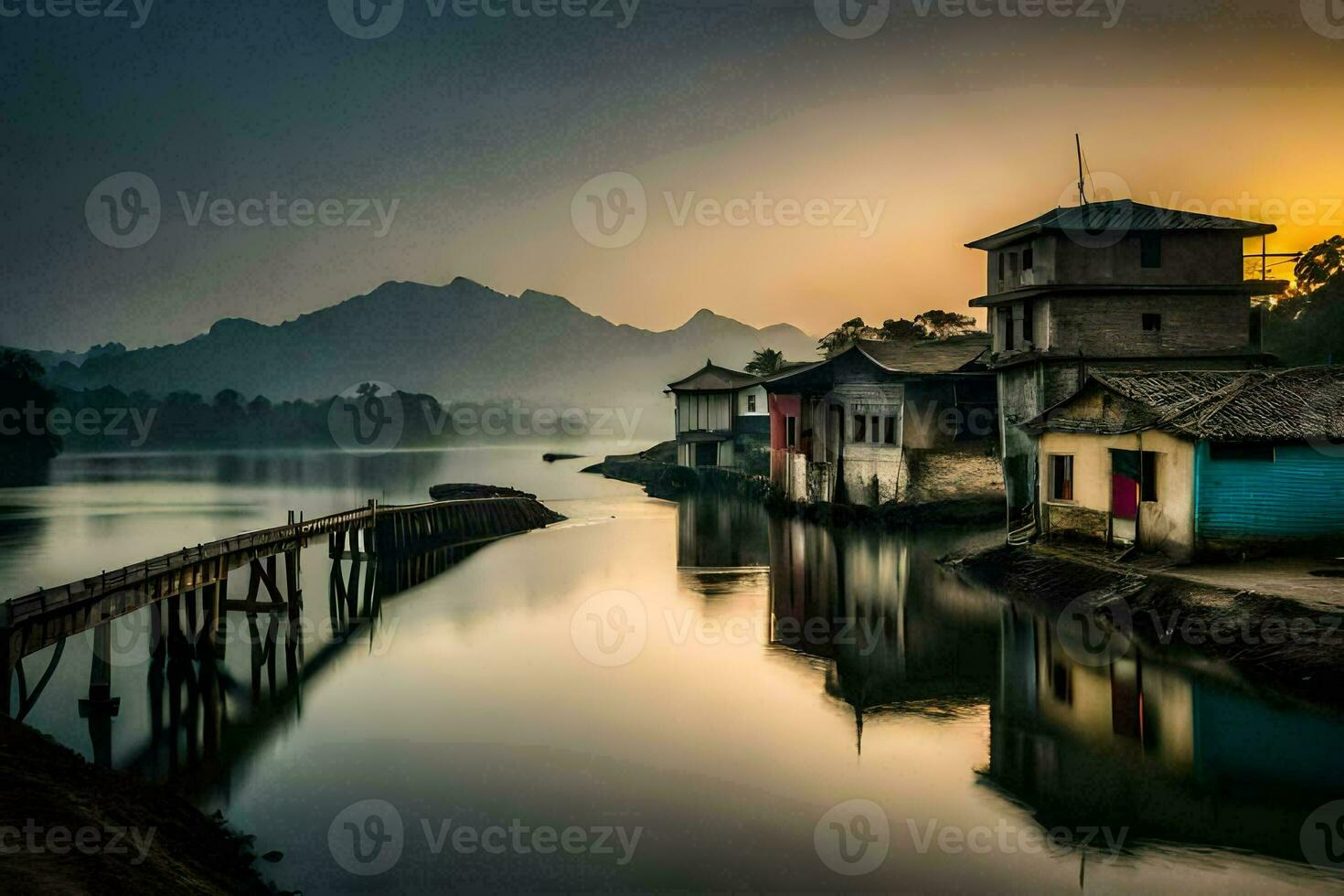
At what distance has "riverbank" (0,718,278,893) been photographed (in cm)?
1009

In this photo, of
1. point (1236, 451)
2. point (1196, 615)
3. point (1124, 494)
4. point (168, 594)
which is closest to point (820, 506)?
point (1124, 494)

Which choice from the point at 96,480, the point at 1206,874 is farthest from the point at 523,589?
the point at 96,480

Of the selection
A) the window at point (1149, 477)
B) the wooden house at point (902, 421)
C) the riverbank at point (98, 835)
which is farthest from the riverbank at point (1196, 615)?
the riverbank at point (98, 835)

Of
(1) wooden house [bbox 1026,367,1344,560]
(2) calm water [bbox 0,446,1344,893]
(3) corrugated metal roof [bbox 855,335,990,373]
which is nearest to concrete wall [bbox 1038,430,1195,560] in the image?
(1) wooden house [bbox 1026,367,1344,560]

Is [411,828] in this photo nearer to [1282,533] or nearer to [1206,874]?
[1206,874]

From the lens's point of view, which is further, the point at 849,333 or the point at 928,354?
the point at 849,333

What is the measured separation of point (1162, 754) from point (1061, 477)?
48.4 ft

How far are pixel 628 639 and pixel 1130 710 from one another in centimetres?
1339

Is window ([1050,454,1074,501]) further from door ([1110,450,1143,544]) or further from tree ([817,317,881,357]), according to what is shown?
tree ([817,317,881,357])

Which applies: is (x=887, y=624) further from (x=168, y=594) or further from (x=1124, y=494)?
(x=168, y=594)

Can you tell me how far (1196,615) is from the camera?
21203mm

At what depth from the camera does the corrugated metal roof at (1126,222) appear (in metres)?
34.8

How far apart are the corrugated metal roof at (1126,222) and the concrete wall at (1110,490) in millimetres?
8200

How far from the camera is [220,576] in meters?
23.9
